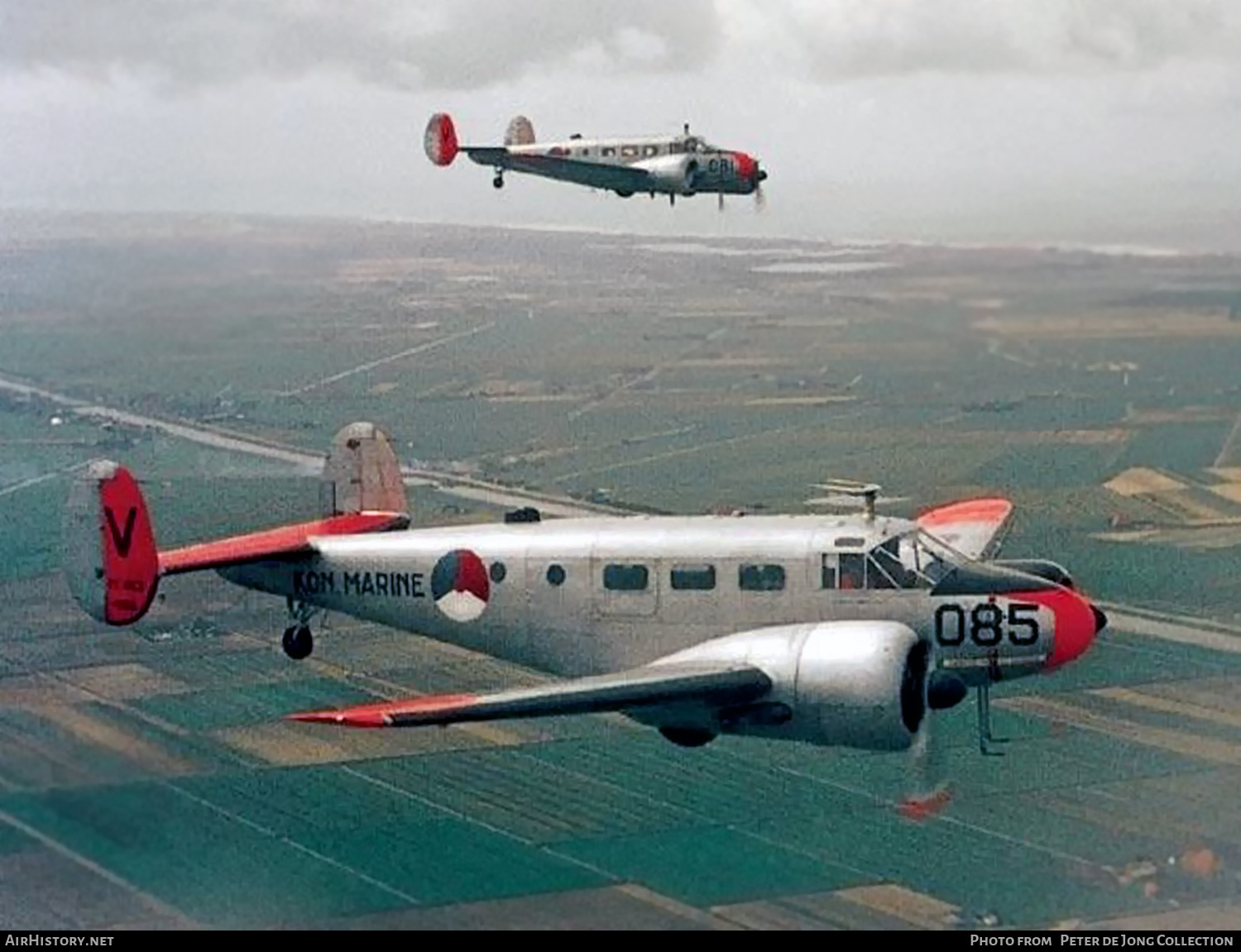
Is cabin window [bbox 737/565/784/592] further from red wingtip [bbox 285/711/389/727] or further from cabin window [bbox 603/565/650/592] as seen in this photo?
red wingtip [bbox 285/711/389/727]

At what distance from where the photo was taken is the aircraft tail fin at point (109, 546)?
27344 mm

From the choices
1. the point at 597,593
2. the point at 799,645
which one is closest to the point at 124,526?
the point at 597,593

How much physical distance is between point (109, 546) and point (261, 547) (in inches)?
82.7

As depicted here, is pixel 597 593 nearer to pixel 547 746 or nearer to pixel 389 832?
pixel 389 832

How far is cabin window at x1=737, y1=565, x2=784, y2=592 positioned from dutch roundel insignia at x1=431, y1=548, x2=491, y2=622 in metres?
3.34

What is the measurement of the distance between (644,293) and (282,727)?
2245cm

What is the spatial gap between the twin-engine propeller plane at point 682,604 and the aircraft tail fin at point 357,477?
38.5 inches

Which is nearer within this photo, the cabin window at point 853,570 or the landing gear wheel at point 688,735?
the cabin window at point 853,570

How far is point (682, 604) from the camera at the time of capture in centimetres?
2630

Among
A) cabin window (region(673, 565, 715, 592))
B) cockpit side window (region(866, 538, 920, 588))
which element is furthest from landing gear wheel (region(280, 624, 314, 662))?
cockpit side window (region(866, 538, 920, 588))

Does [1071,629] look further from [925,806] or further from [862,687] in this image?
[925,806]

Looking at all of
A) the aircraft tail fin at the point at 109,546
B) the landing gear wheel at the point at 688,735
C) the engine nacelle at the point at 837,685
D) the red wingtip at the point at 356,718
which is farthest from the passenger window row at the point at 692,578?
the aircraft tail fin at the point at 109,546

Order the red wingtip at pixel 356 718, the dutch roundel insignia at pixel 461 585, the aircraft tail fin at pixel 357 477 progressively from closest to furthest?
the red wingtip at pixel 356 718
the dutch roundel insignia at pixel 461 585
the aircraft tail fin at pixel 357 477

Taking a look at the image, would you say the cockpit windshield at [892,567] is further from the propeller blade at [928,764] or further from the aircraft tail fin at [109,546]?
the aircraft tail fin at [109,546]
